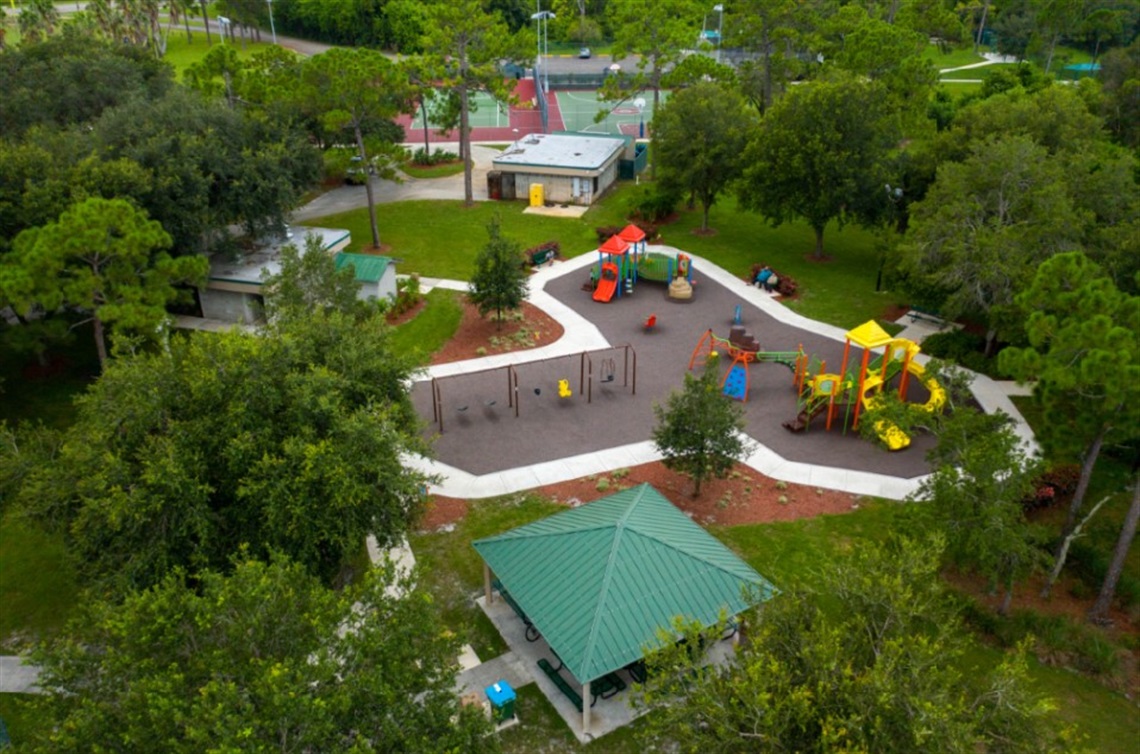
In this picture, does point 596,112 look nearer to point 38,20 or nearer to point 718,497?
point 38,20

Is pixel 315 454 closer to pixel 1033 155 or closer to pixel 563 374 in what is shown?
pixel 563 374

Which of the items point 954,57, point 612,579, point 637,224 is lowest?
point 612,579

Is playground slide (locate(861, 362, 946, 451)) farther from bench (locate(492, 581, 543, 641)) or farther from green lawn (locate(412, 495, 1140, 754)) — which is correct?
bench (locate(492, 581, 543, 641))

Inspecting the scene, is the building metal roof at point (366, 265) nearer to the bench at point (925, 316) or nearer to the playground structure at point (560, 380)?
the playground structure at point (560, 380)

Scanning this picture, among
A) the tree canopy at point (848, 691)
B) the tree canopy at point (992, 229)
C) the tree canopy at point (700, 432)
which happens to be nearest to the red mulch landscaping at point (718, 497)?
the tree canopy at point (700, 432)

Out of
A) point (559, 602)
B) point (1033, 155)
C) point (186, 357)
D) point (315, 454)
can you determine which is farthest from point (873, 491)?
point (186, 357)

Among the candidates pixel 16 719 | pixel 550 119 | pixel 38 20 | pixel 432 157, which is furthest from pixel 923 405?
pixel 38 20
